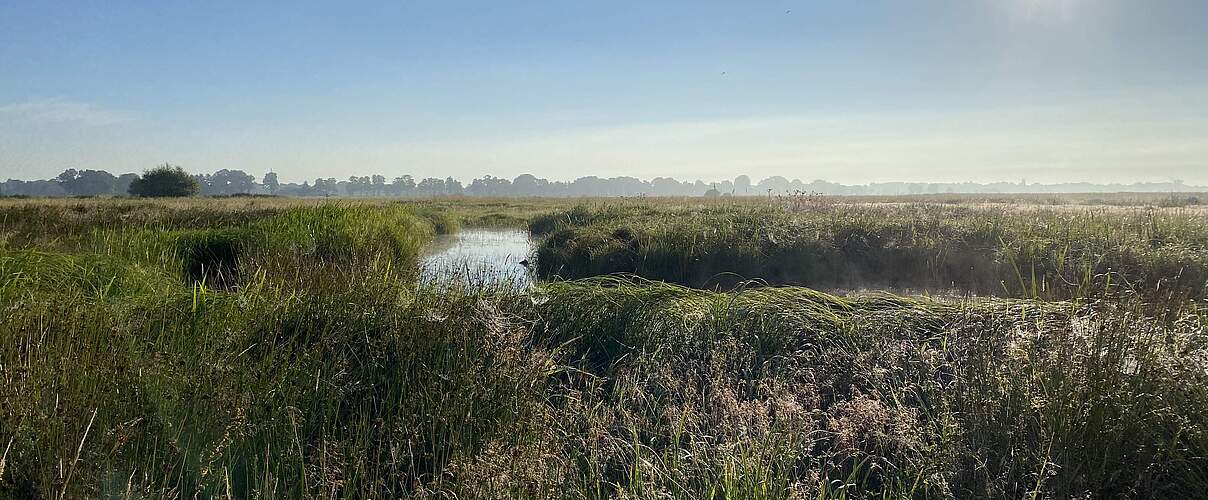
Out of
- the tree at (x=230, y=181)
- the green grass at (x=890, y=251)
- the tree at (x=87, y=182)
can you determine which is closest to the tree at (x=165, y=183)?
the green grass at (x=890, y=251)

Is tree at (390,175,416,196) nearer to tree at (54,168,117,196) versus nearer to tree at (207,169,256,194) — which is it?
tree at (207,169,256,194)

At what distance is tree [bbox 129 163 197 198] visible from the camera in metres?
50.0

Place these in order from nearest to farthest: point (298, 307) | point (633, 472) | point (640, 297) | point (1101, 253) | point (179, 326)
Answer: point (633, 472)
point (179, 326)
point (298, 307)
point (640, 297)
point (1101, 253)

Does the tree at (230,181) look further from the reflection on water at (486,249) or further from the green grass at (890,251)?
the green grass at (890,251)


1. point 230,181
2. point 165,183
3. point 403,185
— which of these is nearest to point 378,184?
point 403,185

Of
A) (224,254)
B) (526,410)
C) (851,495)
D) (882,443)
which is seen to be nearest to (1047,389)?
(882,443)

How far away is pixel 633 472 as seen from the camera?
278 cm

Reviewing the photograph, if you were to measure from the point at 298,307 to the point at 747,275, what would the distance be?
727 cm

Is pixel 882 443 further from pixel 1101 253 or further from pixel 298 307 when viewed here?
pixel 1101 253

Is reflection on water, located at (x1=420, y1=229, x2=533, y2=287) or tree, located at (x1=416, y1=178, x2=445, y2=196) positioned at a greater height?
tree, located at (x1=416, y1=178, x2=445, y2=196)

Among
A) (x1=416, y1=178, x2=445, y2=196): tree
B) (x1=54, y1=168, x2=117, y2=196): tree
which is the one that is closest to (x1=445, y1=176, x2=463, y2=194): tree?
(x1=416, y1=178, x2=445, y2=196): tree

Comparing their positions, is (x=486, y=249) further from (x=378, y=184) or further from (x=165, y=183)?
(x=378, y=184)

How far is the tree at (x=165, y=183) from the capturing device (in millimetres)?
50000

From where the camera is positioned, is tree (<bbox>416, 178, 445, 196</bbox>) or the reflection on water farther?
tree (<bbox>416, 178, 445, 196</bbox>)
